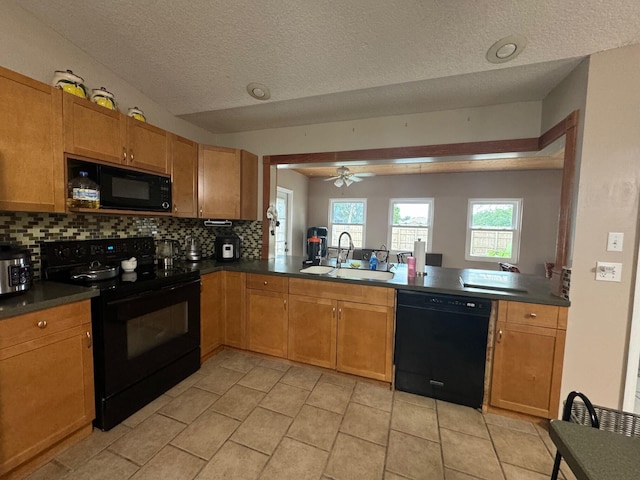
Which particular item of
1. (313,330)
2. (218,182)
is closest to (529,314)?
(313,330)

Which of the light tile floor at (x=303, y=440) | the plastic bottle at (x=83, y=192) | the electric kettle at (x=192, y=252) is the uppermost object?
the plastic bottle at (x=83, y=192)

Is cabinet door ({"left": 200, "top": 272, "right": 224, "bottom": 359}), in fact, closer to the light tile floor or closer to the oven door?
the oven door

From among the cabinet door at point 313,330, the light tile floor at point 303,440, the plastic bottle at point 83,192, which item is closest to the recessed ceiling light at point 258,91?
the plastic bottle at point 83,192

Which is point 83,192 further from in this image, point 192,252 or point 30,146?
point 192,252

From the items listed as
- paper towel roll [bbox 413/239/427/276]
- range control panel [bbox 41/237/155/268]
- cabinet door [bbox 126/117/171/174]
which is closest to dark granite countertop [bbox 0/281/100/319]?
range control panel [bbox 41/237/155/268]

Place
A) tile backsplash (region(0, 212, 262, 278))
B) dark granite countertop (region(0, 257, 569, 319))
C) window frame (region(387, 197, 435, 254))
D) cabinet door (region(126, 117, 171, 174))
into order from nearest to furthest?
dark granite countertop (region(0, 257, 569, 319)) < tile backsplash (region(0, 212, 262, 278)) < cabinet door (region(126, 117, 171, 174)) < window frame (region(387, 197, 435, 254))

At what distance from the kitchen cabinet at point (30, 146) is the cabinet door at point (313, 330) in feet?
5.92

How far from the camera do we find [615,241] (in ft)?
5.44

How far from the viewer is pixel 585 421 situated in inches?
39.9

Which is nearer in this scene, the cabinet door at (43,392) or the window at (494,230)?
the cabinet door at (43,392)

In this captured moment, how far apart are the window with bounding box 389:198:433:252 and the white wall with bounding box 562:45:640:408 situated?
4058mm

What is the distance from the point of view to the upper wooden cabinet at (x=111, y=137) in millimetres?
1705

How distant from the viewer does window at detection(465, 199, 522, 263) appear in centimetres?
523

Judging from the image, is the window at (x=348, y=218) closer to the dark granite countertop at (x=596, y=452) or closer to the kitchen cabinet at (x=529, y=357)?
the kitchen cabinet at (x=529, y=357)
